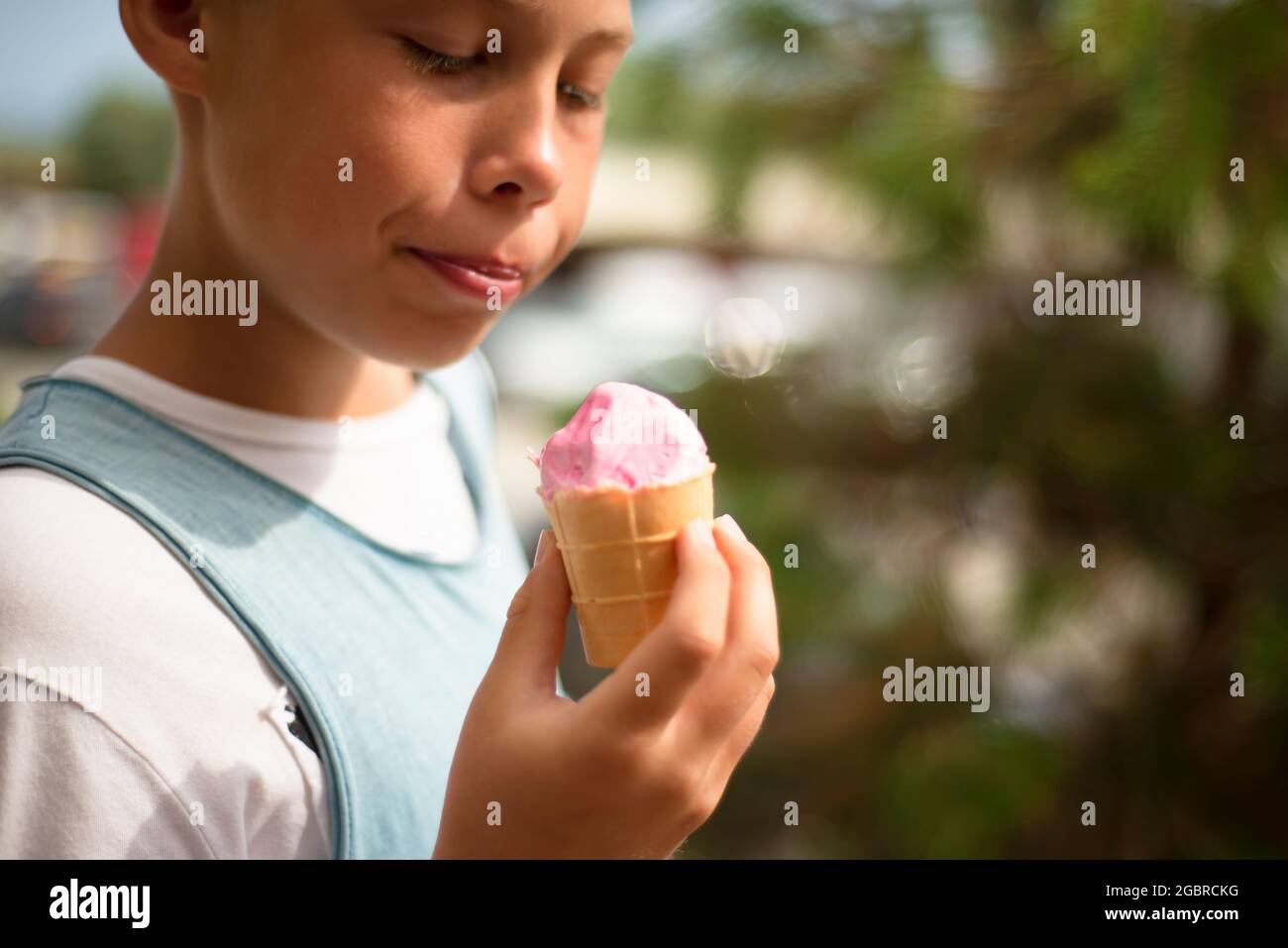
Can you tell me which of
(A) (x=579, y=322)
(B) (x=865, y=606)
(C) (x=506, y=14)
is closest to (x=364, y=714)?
(C) (x=506, y=14)

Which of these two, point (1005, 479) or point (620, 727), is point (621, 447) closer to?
point (620, 727)

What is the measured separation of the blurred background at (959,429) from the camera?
2.94ft

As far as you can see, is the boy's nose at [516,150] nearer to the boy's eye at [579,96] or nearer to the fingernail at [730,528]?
the boy's eye at [579,96]

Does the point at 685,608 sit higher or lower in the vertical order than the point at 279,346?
lower

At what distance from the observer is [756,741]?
1.08m

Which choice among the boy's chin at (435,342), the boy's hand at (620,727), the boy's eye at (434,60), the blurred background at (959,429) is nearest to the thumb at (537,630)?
the boy's hand at (620,727)

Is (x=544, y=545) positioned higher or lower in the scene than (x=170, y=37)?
lower

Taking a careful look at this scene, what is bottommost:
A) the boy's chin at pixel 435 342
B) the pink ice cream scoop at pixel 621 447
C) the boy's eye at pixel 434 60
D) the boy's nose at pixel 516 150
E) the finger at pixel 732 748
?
the finger at pixel 732 748

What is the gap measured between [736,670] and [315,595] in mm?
201

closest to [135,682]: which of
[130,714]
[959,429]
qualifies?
[130,714]

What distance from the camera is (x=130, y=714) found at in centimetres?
44
